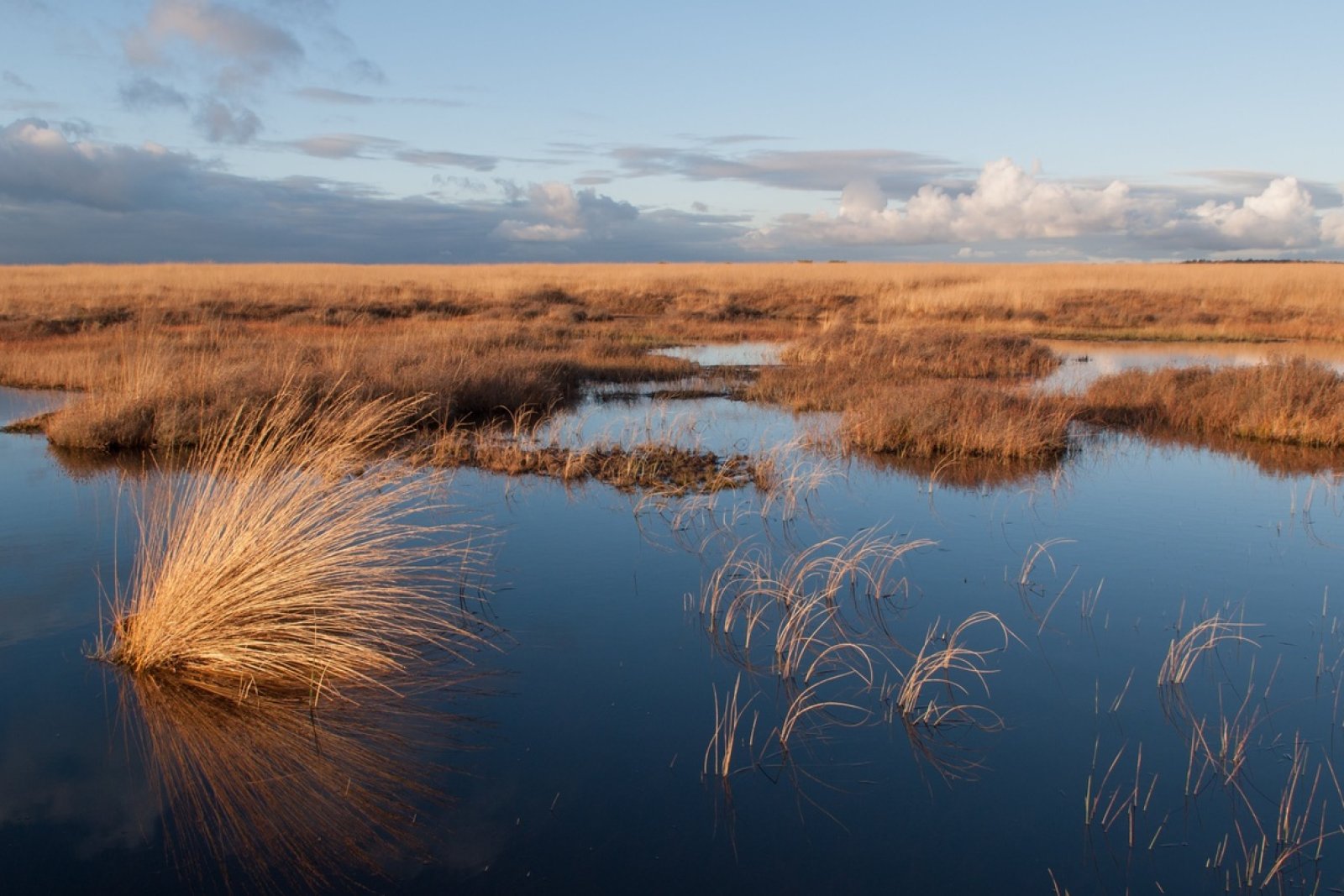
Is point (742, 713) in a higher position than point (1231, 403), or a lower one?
higher

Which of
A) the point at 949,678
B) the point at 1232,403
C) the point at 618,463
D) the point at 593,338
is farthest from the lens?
the point at 593,338

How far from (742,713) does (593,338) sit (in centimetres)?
1880

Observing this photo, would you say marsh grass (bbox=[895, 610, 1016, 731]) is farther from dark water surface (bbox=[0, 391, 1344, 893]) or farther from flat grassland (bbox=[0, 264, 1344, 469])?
flat grassland (bbox=[0, 264, 1344, 469])

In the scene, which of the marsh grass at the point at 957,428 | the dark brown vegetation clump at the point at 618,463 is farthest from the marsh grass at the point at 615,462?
the marsh grass at the point at 957,428

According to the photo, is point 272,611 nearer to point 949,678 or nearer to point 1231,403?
point 949,678

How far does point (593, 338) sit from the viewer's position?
2345 centimetres

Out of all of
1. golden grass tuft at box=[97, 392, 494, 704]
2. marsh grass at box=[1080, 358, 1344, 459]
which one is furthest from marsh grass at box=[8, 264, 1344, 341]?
golden grass tuft at box=[97, 392, 494, 704]

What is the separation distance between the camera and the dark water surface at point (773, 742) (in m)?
3.98

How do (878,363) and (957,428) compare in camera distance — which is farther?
(878,363)

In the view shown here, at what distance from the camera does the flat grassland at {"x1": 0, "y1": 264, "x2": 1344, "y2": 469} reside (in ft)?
40.4

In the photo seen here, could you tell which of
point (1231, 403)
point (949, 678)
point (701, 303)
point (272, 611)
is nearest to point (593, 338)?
point (701, 303)

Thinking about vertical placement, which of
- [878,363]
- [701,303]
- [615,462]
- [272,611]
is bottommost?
[701,303]

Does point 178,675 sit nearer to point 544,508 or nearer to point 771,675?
point 771,675

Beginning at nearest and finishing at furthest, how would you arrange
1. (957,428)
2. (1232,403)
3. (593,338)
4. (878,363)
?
(957,428) → (1232,403) → (878,363) → (593,338)
